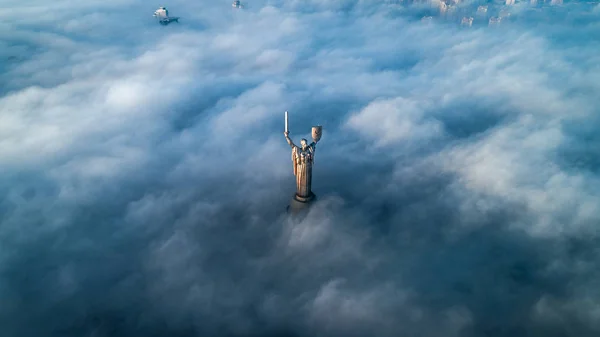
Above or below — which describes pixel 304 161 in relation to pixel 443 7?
above

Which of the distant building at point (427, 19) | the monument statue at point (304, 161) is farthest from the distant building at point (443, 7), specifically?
the monument statue at point (304, 161)

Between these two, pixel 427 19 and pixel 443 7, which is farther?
pixel 443 7

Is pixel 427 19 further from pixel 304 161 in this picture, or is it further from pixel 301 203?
pixel 304 161

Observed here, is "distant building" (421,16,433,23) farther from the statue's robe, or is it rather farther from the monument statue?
the statue's robe

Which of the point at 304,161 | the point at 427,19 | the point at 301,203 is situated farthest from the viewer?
the point at 427,19

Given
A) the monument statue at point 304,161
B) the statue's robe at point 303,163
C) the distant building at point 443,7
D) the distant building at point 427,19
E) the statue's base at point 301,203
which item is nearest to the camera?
the monument statue at point 304,161

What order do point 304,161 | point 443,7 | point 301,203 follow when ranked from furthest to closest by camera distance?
point 443,7
point 301,203
point 304,161

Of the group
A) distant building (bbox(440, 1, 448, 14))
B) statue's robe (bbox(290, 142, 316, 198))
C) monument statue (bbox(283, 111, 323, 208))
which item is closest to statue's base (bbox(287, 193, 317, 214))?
monument statue (bbox(283, 111, 323, 208))

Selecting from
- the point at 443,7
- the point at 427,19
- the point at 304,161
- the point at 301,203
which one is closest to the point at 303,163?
the point at 304,161

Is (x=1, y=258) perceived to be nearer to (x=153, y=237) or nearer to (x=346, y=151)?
(x=153, y=237)

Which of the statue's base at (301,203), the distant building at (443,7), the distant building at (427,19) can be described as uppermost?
the distant building at (443,7)

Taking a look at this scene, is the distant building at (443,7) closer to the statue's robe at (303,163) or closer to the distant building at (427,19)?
the distant building at (427,19)
